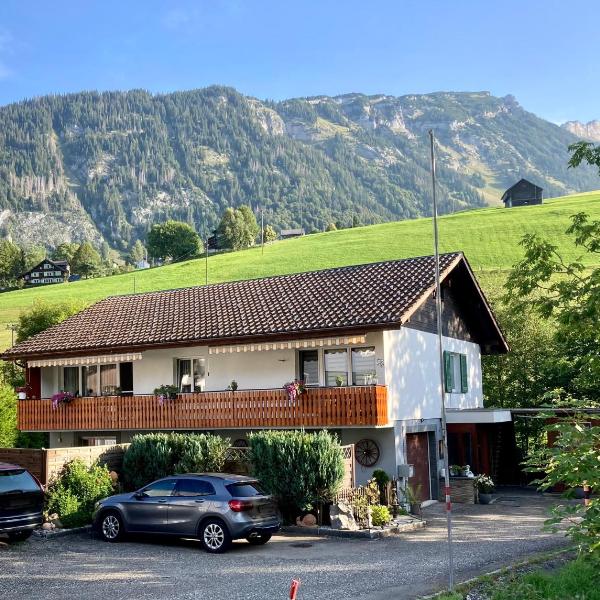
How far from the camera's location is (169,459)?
22.6 m

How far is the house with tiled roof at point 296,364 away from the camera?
25.1 meters

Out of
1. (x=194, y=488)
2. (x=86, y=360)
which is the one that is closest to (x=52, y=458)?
(x=194, y=488)

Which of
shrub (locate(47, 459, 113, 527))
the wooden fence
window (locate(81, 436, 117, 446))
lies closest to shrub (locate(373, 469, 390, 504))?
shrub (locate(47, 459, 113, 527))

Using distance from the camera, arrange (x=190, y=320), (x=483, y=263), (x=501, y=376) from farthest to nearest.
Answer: (x=483, y=263) → (x=501, y=376) → (x=190, y=320)

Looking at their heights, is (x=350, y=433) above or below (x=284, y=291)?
below

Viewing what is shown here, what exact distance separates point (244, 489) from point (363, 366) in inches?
342

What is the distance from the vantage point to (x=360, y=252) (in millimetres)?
87750

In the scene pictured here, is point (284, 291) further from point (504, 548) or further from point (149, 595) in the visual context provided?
point (149, 595)

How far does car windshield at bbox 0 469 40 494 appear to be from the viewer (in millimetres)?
→ 17827

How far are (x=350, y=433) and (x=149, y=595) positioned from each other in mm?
12802

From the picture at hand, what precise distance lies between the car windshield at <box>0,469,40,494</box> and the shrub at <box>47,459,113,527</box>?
2.07 metres

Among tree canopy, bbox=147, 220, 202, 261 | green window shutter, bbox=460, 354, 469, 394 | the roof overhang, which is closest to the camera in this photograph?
the roof overhang

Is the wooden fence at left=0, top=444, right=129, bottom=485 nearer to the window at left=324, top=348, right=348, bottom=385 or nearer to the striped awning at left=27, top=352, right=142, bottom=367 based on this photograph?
the striped awning at left=27, top=352, right=142, bottom=367

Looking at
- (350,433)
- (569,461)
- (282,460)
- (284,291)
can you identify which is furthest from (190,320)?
(569,461)
